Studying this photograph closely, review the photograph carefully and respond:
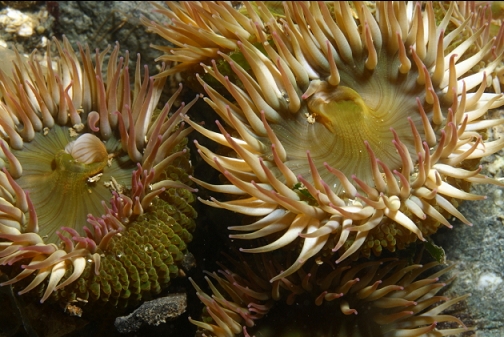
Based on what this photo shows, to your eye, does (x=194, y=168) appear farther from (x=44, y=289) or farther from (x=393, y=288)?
(x=393, y=288)

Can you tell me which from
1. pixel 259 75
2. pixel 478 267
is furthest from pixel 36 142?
pixel 478 267

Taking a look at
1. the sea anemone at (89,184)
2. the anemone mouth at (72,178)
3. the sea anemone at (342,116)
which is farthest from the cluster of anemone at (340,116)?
the anemone mouth at (72,178)

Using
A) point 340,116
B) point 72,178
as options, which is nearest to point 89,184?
point 72,178

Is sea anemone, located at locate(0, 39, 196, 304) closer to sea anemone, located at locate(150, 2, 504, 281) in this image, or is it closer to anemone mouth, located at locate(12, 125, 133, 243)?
anemone mouth, located at locate(12, 125, 133, 243)

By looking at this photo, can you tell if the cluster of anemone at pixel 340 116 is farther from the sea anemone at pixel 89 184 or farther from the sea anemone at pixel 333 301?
the sea anemone at pixel 89 184

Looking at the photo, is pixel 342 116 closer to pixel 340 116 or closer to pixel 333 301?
pixel 340 116

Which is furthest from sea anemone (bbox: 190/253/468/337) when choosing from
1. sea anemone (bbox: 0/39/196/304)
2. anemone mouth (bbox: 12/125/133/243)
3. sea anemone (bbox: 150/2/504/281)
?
anemone mouth (bbox: 12/125/133/243)
